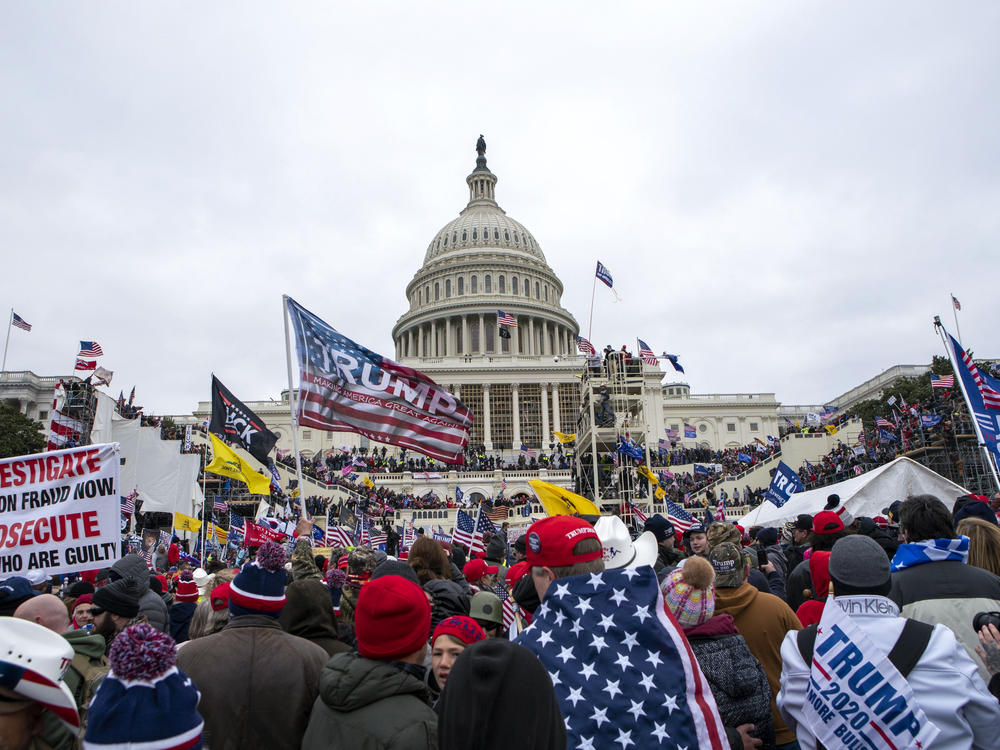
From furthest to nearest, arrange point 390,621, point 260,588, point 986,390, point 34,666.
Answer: point 986,390
point 260,588
point 390,621
point 34,666

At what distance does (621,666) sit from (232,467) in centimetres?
1287

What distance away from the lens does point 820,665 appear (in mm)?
3234

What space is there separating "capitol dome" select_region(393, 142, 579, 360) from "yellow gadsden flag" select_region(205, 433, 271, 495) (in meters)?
61.3

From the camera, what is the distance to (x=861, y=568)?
3.39 meters

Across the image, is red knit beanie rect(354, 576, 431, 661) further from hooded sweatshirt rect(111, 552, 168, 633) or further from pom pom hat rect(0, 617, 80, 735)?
hooded sweatshirt rect(111, 552, 168, 633)

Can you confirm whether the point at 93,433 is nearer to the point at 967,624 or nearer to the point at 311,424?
the point at 311,424

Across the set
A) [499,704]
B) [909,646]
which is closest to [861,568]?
[909,646]

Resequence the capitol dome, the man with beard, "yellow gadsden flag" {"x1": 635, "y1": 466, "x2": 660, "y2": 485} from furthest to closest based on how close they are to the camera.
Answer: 1. the capitol dome
2. "yellow gadsden flag" {"x1": 635, "y1": 466, "x2": 660, "y2": 485}
3. the man with beard

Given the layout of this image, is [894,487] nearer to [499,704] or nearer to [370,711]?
[370,711]

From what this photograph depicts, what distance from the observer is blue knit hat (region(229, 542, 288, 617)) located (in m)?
3.92

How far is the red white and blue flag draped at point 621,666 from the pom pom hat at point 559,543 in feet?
0.46

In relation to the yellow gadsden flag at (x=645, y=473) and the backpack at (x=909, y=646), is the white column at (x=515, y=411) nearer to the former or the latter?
the yellow gadsden flag at (x=645, y=473)

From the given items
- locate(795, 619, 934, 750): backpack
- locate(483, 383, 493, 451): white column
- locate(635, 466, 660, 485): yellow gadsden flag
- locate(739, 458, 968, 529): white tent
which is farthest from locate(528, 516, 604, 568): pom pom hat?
locate(483, 383, 493, 451): white column

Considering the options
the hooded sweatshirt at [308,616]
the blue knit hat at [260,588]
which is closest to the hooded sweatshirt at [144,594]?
the hooded sweatshirt at [308,616]
